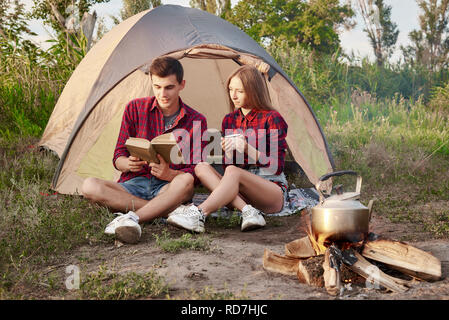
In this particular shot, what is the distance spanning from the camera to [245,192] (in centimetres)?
358

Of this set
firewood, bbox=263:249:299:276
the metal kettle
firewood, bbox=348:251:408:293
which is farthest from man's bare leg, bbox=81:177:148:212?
firewood, bbox=348:251:408:293

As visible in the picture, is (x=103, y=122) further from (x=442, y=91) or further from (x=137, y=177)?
(x=442, y=91)

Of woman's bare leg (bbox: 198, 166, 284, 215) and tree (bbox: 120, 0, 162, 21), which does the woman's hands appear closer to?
woman's bare leg (bbox: 198, 166, 284, 215)

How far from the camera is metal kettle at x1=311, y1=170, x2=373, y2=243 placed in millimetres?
2305

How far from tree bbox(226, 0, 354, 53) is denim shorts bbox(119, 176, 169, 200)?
61.2 feet

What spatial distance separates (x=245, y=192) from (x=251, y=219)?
0.84 ft

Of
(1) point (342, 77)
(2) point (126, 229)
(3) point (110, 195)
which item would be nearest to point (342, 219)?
(2) point (126, 229)

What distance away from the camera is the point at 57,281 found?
2.37 meters

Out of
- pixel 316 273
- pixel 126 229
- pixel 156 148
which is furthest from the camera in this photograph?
pixel 156 148

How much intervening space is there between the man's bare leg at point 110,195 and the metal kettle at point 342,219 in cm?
161

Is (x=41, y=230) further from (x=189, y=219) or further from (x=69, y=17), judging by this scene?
(x=69, y=17)

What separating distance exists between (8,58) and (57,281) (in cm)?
590

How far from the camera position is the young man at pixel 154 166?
11.1 feet

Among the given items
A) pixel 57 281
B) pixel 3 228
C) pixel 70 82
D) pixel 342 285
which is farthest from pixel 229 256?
pixel 70 82
